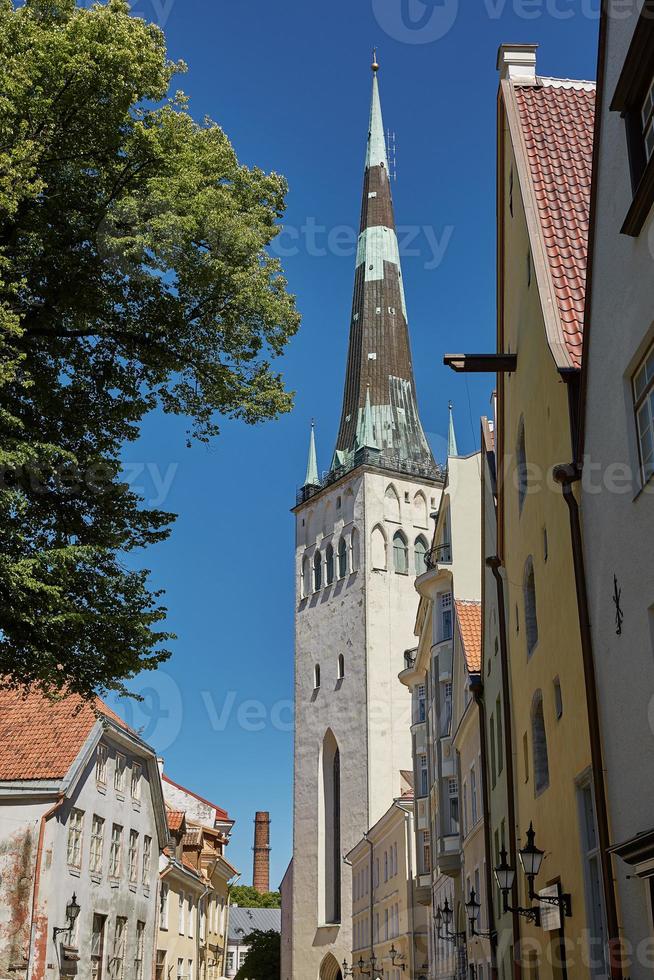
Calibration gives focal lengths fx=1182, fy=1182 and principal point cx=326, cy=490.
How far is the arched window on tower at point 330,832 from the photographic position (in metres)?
70.1

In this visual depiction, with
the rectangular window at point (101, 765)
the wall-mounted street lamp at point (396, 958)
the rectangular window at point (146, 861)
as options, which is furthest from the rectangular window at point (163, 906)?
the wall-mounted street lamp at point (396, 958)

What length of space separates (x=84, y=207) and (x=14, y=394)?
2775 mm

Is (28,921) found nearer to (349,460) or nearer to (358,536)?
(358,536)

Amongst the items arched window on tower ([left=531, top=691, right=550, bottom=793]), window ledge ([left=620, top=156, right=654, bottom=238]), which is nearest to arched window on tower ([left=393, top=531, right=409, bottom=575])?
arched window on tower ([left=531, top=691, right=550, bottom=793])

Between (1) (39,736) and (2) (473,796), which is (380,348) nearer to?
(1) (39,736)

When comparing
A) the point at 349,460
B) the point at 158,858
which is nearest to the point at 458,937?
the point at 158,858

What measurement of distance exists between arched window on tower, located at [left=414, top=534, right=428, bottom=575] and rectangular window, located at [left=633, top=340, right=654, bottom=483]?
6477cm

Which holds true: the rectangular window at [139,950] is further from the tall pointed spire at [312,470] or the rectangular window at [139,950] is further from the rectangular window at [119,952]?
the tall pointed spire at [312,470]

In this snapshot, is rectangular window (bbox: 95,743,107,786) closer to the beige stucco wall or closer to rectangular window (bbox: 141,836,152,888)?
rectangular window (bbox: 141,836,152,888)

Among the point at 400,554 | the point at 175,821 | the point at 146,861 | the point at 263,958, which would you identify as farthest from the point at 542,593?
the point at 263,958

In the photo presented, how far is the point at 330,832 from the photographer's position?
237 ft

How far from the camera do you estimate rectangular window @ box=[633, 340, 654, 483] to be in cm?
1101

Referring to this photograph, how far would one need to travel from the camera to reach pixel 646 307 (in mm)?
10914

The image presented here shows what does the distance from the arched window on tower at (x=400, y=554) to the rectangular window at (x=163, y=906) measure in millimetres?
38860
